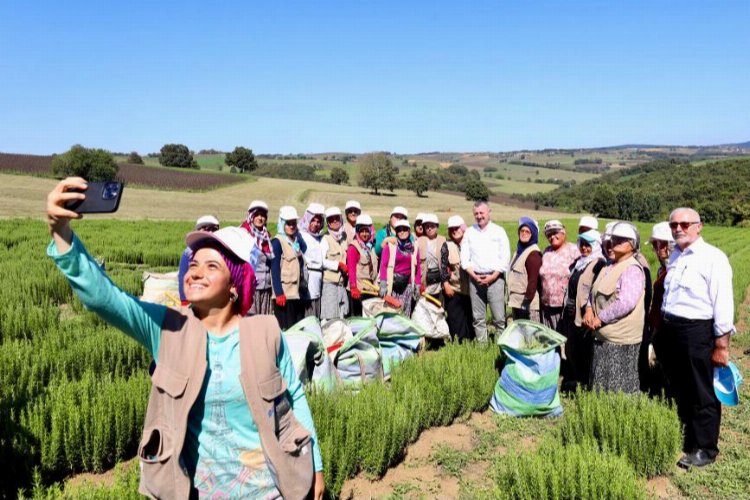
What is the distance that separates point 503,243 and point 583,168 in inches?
5702

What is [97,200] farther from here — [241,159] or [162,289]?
[241,159]

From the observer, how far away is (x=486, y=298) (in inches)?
241

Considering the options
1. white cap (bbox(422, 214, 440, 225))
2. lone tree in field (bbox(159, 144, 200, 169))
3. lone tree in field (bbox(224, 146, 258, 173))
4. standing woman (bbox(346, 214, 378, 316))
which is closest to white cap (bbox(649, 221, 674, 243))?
white cap (bbox(422, 214, 440, 225))

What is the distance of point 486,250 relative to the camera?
5934mm

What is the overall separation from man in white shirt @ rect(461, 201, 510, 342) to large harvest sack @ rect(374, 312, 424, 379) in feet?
3.48

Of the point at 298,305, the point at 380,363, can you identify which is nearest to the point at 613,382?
the point at 380,363

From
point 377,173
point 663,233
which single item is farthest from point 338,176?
point 663,233

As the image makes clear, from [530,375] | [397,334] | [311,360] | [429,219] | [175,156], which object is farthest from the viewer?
[175,156]

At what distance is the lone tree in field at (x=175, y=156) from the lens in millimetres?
74438

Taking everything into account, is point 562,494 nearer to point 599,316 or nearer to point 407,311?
point 599,316

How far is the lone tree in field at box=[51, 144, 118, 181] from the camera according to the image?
43938 millimetres

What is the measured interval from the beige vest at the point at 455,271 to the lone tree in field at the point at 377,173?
5752 cm

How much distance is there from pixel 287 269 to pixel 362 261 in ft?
3.53

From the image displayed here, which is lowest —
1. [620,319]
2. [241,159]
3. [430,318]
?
[430,318]
